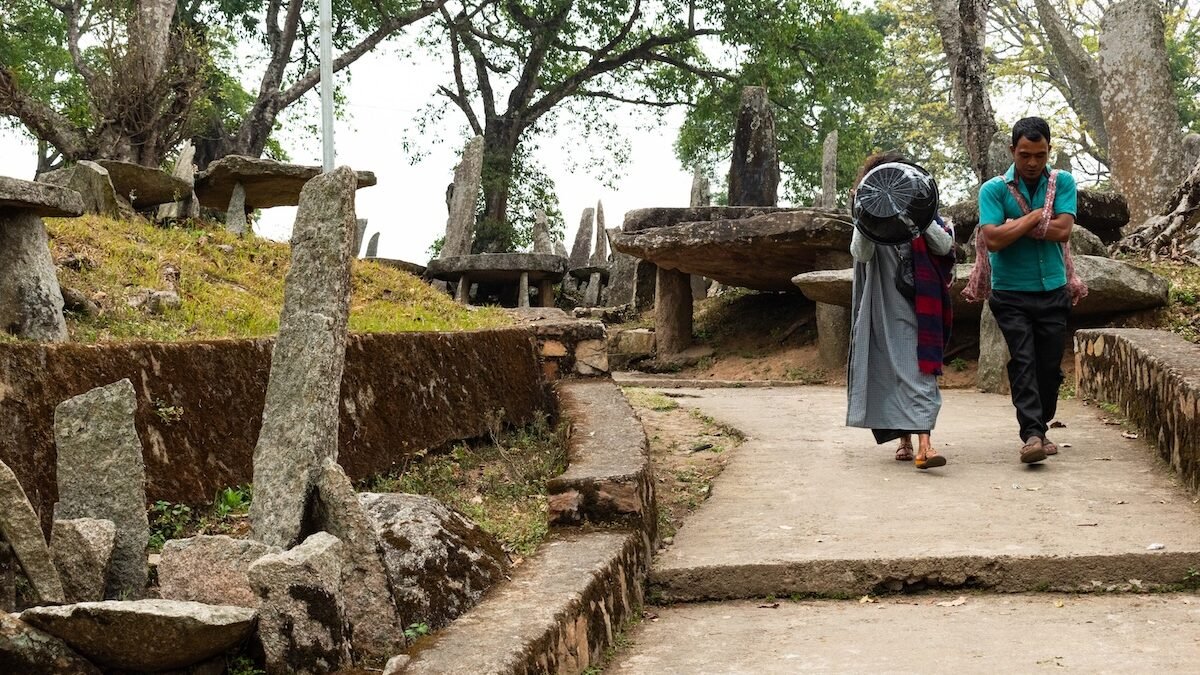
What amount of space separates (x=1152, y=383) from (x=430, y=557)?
4.41 meters

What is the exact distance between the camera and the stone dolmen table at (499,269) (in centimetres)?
1917

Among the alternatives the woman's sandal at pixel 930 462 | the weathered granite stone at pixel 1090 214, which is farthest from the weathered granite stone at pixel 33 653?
the weathered granite stone at pixel 1090 214

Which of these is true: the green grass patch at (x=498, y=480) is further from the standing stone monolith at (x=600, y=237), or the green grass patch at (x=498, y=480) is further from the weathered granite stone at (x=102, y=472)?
the standing stone monolith at (x=600, y=237)

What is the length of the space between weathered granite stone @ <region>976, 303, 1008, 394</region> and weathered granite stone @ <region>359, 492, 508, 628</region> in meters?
6.80

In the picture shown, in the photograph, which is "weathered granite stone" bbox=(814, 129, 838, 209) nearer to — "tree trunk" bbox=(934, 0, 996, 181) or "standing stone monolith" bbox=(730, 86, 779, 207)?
"standing stone monolith" bbox=(730, 86, 779, 207)

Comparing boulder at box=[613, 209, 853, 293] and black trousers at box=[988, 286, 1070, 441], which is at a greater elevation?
boulder at box=[613, 209, 853, 293]

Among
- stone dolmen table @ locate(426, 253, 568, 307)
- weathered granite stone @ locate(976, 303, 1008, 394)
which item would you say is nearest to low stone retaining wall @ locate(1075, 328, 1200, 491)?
weathered granite stone @ locate(976, 303, 1008, 394)

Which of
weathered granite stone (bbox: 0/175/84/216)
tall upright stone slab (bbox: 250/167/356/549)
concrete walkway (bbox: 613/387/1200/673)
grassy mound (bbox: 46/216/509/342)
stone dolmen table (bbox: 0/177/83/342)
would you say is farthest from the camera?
grassy mound (bbox: 46/216/509/342)

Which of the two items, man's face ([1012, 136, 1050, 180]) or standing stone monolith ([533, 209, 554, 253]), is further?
standing stone monolith ([533, 209, 554, 253])

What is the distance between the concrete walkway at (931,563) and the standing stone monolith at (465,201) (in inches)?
611

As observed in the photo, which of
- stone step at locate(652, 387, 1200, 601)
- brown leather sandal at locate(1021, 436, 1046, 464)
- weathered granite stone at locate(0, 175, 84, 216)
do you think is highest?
weathered granite stone at locate(0, 175, 84, 216)

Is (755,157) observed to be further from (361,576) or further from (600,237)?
(361,576)

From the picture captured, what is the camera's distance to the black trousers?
6379mm

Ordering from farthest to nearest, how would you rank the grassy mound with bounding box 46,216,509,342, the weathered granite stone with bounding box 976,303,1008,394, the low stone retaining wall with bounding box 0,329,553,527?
the weathered granite stone with bounding box 976,303,1008,394 → the grassy mound with bounding box 46,216,509,342 → the low stone retaining wall with bounding box 0,329,553,527
